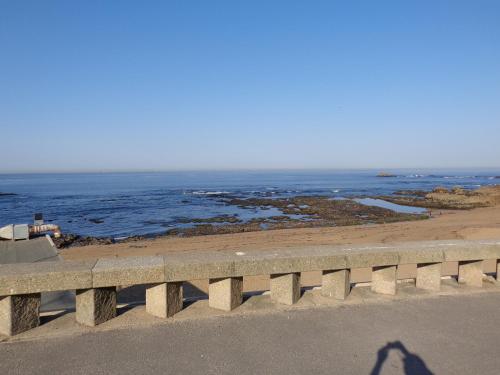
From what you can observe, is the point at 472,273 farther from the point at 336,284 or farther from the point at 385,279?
the point at 336,284

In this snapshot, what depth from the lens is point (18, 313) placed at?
2.94 meters

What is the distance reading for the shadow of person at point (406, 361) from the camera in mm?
2615

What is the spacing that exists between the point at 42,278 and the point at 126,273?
2.13 ft

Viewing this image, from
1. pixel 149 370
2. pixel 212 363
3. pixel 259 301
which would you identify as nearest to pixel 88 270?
pixel 149 370

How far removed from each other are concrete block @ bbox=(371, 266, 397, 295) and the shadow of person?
99 centimetres

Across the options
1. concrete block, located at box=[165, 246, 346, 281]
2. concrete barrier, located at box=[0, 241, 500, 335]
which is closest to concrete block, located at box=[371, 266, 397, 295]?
concrete barrier, located at box=[0, 241, 500, 335]

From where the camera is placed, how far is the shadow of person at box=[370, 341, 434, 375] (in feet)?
A: 8.58

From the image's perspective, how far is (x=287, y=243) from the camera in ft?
56.9

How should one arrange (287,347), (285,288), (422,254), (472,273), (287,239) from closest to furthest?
(287,347), (285,288), (422,254), (472,273), (287,239)

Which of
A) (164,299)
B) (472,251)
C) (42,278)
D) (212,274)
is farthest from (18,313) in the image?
(472,251)

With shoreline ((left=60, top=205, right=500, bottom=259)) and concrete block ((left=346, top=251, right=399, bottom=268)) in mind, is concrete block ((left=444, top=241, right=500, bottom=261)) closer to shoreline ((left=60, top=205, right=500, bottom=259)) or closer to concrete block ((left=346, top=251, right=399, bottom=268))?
concrete block ((left=346, top=251, right=399, bottom=268))

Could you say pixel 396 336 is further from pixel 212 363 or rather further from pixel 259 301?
pixel 212 363

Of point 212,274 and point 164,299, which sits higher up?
point 212,274

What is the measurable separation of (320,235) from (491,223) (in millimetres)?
11273
